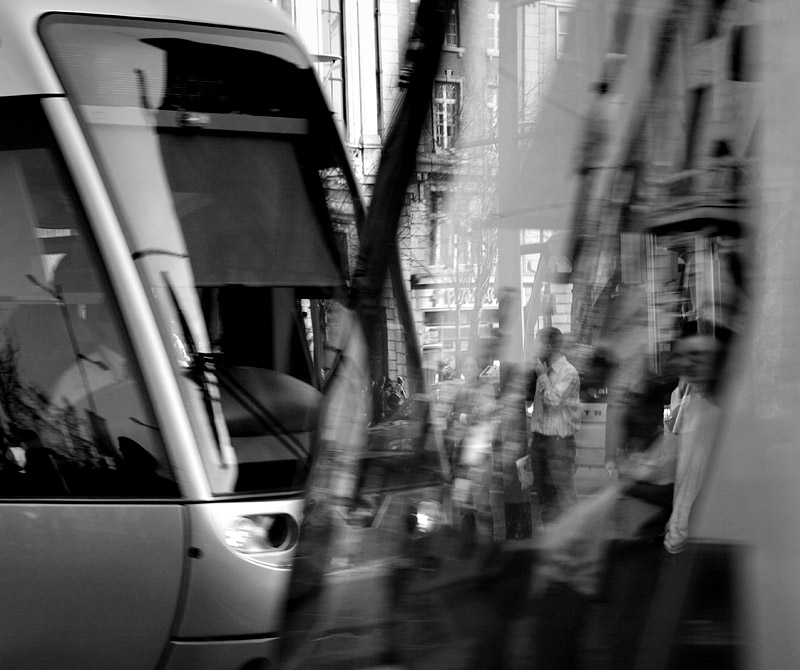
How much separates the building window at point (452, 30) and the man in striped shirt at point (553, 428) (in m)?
0.43

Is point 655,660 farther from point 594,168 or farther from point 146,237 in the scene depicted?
point 146,237

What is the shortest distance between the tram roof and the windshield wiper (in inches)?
31.2

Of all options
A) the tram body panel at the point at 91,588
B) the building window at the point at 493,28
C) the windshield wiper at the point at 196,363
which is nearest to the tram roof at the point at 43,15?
the windshield wiper at the point at 196,363

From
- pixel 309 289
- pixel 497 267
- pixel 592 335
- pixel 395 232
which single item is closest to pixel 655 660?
A: pixel 592 335

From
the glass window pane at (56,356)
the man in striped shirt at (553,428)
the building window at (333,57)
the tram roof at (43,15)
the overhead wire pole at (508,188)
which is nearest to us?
the man in striped shirt at (553,428)

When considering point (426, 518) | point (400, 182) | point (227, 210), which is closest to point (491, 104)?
point (400, 182)

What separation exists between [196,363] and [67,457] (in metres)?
0.52

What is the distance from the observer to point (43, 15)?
4000mm

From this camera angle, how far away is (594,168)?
48.4 inches

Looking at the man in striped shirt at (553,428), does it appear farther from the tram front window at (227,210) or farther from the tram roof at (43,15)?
the tram roof at (43,15)

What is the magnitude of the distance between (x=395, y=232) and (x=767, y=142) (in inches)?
25.2

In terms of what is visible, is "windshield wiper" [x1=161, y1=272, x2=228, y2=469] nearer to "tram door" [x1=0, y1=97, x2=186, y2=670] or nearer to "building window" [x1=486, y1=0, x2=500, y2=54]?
"tram door" [x1=0, y1=97, x2=186, y2=670]

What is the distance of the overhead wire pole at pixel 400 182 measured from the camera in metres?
1.51

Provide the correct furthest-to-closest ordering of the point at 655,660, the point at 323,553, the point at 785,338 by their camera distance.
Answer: the point at 323,553
the point at 655,660
the point at 785,338
